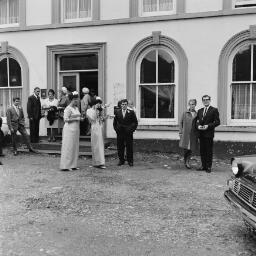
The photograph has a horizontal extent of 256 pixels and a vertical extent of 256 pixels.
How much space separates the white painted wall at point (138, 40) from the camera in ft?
41.1

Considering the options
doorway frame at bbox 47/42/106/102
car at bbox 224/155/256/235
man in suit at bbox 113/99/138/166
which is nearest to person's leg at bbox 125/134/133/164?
man in suit at bbox 113/99/138/166

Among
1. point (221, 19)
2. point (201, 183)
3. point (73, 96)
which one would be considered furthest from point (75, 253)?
point (221, 19)

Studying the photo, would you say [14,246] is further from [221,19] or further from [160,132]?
[221,19]

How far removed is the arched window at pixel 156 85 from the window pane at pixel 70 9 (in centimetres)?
296

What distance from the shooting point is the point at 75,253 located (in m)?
4.70

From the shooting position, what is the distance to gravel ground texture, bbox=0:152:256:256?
491 centimetres

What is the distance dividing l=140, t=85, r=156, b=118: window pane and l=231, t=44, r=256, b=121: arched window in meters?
2.48

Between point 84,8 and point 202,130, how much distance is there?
6.83 m

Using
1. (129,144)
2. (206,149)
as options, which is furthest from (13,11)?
(206,149)

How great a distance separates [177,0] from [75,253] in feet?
32.7

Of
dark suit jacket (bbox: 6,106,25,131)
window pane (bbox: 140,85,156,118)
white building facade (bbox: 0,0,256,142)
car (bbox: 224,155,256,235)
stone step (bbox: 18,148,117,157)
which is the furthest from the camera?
window pane (bbox: 140,85,156,118)

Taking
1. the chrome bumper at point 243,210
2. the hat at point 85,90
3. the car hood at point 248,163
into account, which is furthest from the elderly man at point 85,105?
the chrome bumper at point 243,210

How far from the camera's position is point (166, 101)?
13.4m

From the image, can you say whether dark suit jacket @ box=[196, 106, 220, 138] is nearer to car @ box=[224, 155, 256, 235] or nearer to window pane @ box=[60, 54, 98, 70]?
car @ box=[224, 155, 256, 235]
